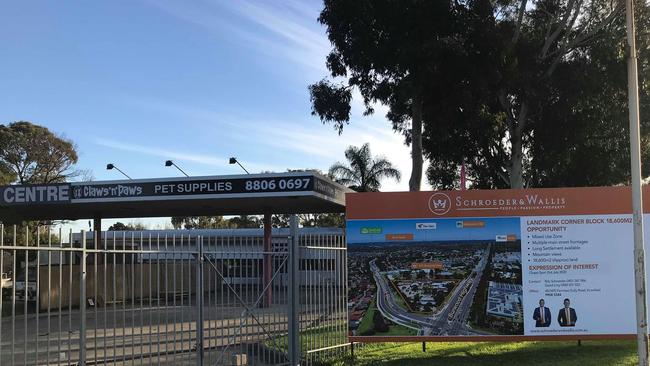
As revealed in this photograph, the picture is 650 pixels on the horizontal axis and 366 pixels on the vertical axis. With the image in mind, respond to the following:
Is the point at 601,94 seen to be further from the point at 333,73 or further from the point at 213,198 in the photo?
the point at 213,198

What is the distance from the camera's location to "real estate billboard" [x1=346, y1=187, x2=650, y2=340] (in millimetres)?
10898

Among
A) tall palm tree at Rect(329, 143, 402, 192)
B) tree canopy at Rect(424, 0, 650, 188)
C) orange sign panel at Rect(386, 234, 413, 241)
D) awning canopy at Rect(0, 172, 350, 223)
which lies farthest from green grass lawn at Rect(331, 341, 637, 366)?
tall palm tree at Rect(329, 143, 402, 192)

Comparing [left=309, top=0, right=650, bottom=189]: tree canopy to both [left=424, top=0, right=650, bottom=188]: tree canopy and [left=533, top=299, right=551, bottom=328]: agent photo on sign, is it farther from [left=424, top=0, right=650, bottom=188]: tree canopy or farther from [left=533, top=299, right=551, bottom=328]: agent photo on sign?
[left=533, top=299, right=551, bottom=328]: agent photo on sign

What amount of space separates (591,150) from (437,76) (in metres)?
11.3

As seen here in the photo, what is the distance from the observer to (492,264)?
438 inches

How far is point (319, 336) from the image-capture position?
1144 cm

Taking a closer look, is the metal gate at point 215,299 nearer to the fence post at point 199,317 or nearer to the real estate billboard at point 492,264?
the fence post at point 199,317

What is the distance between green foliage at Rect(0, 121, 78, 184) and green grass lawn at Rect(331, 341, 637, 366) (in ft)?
149

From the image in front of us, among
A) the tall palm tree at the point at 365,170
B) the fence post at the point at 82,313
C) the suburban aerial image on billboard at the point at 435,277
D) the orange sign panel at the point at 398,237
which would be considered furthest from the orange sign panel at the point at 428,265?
the tall palm tree at the point at 365,170

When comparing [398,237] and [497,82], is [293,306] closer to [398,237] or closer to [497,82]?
[398,237]

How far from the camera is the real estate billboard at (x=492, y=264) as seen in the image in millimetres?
10898

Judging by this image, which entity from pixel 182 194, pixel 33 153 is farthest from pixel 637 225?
pixel 33 153

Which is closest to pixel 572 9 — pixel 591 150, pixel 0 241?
pixel 591 150

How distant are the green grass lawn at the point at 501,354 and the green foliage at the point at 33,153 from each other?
45.4 meters
